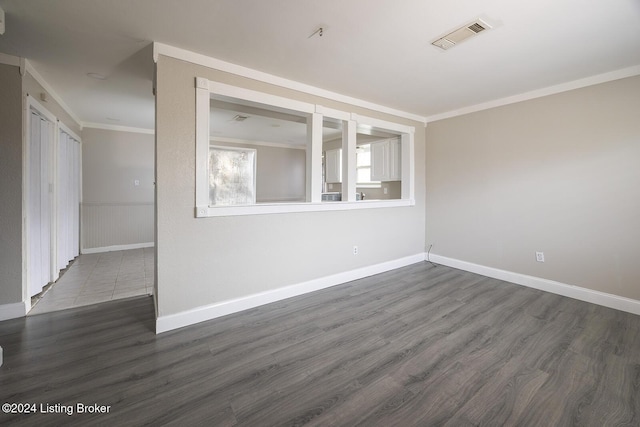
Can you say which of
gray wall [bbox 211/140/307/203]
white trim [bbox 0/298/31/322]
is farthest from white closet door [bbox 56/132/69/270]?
gray wall [bbox 211/140/307/203]

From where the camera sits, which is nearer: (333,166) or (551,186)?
(551,186)

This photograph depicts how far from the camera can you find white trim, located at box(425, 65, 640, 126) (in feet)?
9.52

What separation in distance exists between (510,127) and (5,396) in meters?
5.55

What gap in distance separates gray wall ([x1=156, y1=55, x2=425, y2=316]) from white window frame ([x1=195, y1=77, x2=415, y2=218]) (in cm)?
6

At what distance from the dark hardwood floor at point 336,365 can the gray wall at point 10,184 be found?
0.45 meters

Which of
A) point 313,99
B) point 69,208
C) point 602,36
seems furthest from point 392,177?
point 69,208

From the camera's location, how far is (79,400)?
1676 mm

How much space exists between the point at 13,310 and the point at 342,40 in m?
4.04

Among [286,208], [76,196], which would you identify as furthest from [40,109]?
[286,208]

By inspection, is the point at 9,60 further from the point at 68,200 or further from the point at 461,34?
the point at 461,34

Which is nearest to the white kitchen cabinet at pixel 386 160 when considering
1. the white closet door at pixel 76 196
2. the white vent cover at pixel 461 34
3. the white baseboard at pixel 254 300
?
the white baseboard at pixel 254 300

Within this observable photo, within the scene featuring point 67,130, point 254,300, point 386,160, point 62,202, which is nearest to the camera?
point 254,300

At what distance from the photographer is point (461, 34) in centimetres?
225

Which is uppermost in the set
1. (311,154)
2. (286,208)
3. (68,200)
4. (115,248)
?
(311,154)
